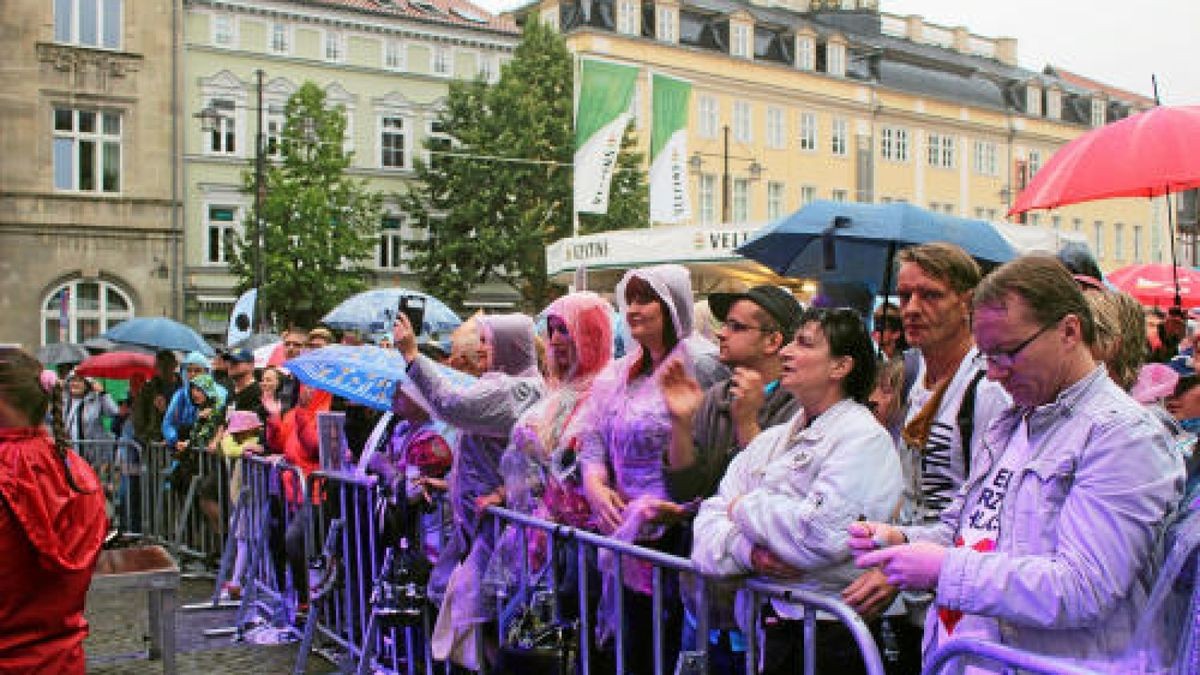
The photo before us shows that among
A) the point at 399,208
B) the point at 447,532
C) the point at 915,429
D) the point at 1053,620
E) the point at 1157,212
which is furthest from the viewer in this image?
the point at 1157,212

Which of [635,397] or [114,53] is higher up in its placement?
[114,53]

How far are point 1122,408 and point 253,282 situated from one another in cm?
3567

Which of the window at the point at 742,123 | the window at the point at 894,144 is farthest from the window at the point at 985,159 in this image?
the window at the point at 742,123

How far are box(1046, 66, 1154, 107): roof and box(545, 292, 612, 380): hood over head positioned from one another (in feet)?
241

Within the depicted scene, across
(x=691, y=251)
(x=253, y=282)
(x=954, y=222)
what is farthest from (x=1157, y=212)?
(x=954, y=222)

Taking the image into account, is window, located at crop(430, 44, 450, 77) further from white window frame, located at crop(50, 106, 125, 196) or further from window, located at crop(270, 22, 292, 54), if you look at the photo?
white window frame, located at crop(50, 106, 125, 196)

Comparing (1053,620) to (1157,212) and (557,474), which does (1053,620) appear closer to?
(557,474)

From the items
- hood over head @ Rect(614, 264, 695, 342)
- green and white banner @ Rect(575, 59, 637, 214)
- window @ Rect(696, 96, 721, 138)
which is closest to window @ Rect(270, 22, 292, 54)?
window @ Rect(696, 96, 721, 138)

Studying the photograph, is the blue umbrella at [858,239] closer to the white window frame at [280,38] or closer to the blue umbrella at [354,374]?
the blue umbrella at [354,374]

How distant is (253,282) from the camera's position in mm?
36281

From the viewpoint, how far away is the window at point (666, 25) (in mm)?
50000

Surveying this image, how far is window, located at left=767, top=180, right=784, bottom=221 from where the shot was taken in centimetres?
5219

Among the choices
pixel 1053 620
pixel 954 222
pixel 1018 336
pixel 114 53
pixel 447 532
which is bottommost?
pixel 447 532

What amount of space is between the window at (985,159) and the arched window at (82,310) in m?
41.3
